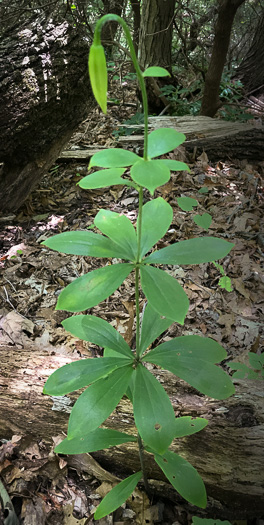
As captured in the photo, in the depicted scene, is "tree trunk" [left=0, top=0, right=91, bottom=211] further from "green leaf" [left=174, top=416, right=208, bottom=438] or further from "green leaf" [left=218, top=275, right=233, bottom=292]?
"green leaf" [left=174, top=416, right=208, bottom=438]

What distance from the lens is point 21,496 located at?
5.24 ft

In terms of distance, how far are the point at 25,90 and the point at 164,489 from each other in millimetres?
3150

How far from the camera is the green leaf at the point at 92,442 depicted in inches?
54.6

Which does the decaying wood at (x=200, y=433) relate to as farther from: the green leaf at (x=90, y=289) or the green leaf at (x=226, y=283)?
the green leaf at (x=226, y=283)

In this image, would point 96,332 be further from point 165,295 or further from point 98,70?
point 98,70

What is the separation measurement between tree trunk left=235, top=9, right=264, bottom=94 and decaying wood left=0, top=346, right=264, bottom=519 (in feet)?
19.7

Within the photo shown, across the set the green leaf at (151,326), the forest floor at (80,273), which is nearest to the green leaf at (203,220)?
the forest floor at (80,273)

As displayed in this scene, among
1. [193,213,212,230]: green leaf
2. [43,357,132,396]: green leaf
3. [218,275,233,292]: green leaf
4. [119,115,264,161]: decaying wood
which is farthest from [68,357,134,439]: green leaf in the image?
[119,115,264,161]: decaying wood

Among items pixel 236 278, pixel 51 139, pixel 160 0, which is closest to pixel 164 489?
pixel 236 278

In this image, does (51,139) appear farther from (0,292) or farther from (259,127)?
(259,127)

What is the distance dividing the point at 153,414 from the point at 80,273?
186cm

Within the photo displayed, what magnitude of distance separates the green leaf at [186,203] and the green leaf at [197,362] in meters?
2.09

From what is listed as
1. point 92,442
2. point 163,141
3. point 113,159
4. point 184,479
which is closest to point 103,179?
point 113,159

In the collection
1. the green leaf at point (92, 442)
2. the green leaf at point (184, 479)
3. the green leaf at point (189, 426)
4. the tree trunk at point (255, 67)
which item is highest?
the tree trunk at point (255, 67)
